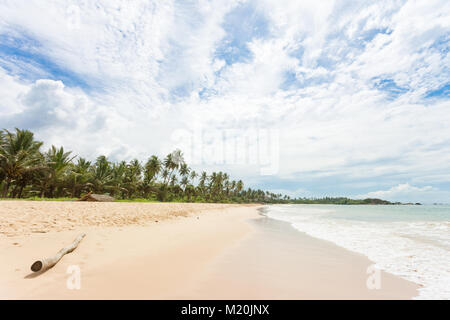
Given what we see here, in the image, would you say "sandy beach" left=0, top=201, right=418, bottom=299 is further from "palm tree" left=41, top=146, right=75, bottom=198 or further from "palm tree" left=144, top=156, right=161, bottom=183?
"palm tree" left=144, top=156, right=161, bottom=183

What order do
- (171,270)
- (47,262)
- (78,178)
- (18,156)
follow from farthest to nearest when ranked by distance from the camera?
(78,178) < (18,156) < (171,270) < (47,262)

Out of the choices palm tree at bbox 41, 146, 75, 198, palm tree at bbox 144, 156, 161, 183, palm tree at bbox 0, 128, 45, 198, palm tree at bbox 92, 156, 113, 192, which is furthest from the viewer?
palm tree at bbox 144, 156, 161, 183

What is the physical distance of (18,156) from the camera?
2391cm

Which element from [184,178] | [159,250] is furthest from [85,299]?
[184,178]

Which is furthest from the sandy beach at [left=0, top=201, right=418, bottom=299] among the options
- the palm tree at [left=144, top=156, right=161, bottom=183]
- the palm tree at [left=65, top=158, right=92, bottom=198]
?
the palm tree at [left=144, top=156, right=161, bottom=183]

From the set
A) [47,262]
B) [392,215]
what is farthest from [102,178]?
[392,215]

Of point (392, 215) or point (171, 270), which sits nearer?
point (171, 270)

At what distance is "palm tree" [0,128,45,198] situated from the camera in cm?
2338

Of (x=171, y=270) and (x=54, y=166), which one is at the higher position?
(x=54, y=166)

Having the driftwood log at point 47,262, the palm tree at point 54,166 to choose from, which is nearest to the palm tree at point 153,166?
the palm tree at point 54,166

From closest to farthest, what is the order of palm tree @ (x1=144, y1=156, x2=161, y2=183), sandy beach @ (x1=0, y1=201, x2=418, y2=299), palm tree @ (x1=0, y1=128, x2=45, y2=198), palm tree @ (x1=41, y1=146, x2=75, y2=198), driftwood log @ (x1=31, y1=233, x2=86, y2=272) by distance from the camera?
sandy beach @ (x1=0, y1=201, x2=418, y2=299)
driftwood log @ (x1=31, y1=233, x2=86, y2=272)
palm tree @ (x1=0, y1=128, x2=45, y2=198)
palm tree @ (x1=41, y1=146, x2=75, y2=198)
palm tree @ (x1=144, y1=156, x2=161, y2=183)

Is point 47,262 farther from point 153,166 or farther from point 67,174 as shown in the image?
point 153,166

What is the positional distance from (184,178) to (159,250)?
209 ft

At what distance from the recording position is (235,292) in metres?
3.62
